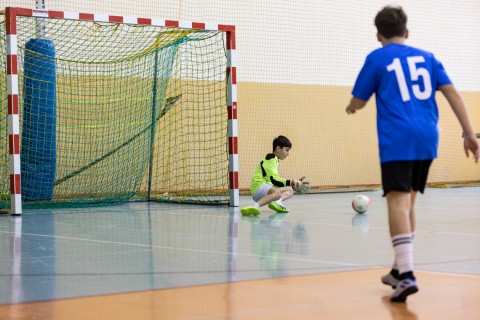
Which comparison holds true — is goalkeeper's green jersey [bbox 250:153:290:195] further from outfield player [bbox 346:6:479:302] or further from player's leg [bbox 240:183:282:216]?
outfield player [bbox 346:6:479:302]

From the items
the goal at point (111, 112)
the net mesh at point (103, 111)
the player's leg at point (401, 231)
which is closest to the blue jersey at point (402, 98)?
the player's leg at point (401, 231)

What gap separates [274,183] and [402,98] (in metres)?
6.03

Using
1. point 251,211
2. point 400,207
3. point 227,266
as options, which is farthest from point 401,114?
point 251,211

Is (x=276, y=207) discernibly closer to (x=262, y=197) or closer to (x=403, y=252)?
(x=262, y=197)

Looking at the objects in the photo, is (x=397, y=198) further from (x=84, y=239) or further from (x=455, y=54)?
(x=455, y=54)

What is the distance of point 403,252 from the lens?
453 centimetres

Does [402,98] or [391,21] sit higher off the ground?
[391,21]

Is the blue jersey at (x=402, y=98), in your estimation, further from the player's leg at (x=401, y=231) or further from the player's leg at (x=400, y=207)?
the player's leg at (x=401, y=231)

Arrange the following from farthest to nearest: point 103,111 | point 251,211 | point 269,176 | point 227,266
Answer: point 103,111
point 269,176
point 251,211
point 227,266

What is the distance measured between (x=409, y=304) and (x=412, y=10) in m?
13.9

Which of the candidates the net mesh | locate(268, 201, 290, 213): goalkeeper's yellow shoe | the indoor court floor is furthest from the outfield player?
the net mesh

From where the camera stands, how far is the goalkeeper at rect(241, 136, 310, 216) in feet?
34.0

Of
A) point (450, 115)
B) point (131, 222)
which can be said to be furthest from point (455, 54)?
point (131, 222)

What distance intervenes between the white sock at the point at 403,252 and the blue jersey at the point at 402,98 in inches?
16.3
